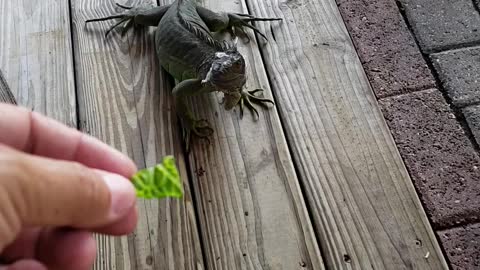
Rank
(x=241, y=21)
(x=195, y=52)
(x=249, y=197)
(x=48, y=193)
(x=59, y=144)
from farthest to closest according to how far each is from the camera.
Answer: (x=241, y=21), (x=195, y=52), (x=249, y=197), (x=59, y=144), (x=48, y=193)

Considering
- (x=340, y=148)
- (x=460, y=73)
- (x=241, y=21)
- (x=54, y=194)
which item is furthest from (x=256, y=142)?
(x=54, y=194)

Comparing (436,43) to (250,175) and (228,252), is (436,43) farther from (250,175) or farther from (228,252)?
(228,252)

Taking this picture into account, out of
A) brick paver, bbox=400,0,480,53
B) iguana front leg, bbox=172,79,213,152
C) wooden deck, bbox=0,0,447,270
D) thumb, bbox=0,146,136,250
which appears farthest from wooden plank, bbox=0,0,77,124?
brick paver, bbox=400,0,480,53

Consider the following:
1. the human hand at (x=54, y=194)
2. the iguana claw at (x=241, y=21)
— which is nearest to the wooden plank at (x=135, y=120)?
the iguana claw at (x=241, y=21)

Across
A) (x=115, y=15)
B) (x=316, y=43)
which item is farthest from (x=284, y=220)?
(x=115, y=15)

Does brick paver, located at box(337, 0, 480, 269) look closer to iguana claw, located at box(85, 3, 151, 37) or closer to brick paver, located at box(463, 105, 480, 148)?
brick paver, located at box(463, 105, 480, 148)

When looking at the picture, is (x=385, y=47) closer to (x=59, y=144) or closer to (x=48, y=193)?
(x=59, y=144)

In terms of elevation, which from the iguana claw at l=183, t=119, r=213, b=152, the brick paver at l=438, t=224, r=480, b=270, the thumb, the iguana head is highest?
the iguana head
